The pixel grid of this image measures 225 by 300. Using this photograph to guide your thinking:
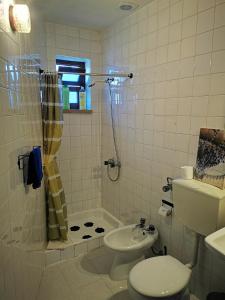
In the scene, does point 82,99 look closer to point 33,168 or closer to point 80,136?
point 80,136

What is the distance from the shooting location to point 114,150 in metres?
2.73

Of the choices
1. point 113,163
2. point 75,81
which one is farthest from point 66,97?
point 113,163

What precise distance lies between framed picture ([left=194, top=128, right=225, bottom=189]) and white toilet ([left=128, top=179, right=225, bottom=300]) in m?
0.06

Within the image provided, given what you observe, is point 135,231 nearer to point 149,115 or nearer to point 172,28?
point 149,115

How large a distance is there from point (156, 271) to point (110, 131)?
5.57 ft

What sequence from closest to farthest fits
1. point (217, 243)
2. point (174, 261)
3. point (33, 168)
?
point (217, 243), point (33, 168), point (174, 261)

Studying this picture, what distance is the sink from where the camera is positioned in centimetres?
99

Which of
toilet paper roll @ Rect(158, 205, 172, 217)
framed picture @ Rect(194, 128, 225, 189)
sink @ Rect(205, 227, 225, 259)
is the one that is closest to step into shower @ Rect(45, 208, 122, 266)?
toilet paper roll @ Rect(158, 205, 172, 217)

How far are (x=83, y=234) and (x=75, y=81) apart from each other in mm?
1975

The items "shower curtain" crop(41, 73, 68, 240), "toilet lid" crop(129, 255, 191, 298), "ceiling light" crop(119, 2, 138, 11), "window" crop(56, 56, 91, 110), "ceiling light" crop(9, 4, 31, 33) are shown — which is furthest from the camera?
"window" crop(56, 56, 91, 110)

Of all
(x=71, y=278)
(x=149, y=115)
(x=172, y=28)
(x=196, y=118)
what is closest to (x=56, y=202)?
(x=71, y=278)

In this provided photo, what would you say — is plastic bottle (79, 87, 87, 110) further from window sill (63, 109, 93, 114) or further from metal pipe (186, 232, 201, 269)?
metal pipe (186, 232, 201, 269)

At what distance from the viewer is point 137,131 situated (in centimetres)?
229

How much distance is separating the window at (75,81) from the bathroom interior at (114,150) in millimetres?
15
